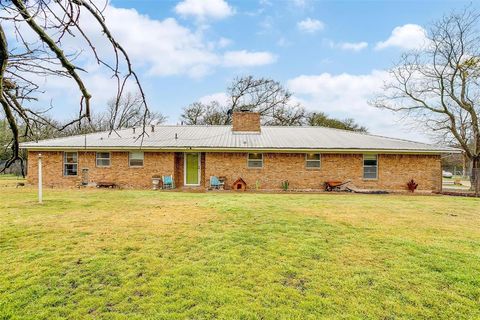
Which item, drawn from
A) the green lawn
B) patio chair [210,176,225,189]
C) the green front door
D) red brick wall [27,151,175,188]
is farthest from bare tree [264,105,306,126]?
the green lawn

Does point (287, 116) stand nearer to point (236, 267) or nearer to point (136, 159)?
point (136, 159)

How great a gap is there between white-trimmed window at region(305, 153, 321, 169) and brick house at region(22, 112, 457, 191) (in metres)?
0.06

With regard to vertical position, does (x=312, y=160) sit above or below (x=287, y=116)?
below

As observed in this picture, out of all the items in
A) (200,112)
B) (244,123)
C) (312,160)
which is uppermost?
(200,112)

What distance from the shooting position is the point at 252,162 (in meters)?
16.8

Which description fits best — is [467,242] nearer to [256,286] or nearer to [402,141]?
[256,286]

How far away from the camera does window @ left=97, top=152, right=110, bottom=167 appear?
17016mm

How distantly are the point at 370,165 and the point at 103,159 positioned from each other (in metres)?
15.6

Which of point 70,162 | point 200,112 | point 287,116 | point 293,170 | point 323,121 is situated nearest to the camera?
point 293,170

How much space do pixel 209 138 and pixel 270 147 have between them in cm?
420

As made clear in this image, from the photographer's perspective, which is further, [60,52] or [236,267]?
[236,267]

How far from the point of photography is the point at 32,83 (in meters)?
2.65

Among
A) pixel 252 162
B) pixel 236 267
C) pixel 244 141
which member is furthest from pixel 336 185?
pixel 236 267

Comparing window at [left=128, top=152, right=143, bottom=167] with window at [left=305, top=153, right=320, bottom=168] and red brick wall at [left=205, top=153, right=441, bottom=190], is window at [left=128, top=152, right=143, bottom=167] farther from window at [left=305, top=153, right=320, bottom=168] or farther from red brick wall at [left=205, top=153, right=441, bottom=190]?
window at [left=305, top=153, right=320, bottom=168]
